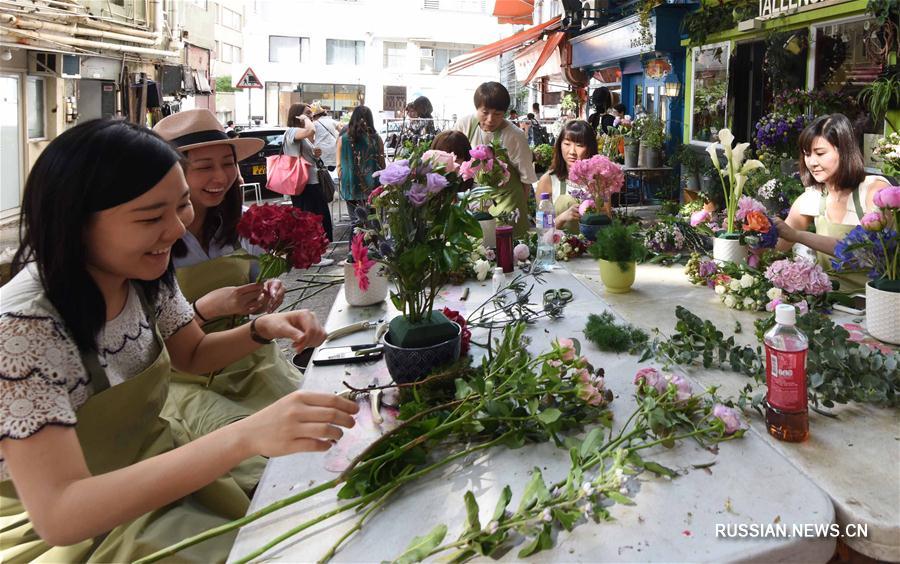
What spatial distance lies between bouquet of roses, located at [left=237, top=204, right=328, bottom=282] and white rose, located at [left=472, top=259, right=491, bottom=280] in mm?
1077

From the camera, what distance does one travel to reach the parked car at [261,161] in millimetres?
11875

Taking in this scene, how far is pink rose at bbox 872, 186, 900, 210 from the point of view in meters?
1.87

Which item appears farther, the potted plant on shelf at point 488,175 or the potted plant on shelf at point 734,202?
the potted plant on shelf at point 488,175

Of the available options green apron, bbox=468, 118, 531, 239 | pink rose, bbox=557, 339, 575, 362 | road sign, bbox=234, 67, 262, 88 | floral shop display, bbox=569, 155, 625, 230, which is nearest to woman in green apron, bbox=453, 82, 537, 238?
green apron, bbox=468, 118, 531, 239

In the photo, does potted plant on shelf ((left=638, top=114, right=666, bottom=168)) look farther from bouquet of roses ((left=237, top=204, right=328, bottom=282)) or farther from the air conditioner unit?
the air conditioner unit

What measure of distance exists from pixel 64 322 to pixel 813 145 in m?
3.33

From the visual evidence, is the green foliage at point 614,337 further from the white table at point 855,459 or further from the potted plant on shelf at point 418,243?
the potted plant on shelf at point 418,243

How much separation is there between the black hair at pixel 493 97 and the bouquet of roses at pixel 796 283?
8.18ft

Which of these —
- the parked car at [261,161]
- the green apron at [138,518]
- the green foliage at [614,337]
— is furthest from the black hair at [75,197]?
the parked car at [261,161]

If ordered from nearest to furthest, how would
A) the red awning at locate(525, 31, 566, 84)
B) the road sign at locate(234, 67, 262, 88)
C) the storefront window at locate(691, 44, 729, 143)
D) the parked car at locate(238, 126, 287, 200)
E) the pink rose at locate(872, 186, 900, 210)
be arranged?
the pink rose at locate(872, 186, 900, 210) < the storefront window at locate(691, 44, 729, 143) < the parked car at locate(238, 126, 287, 200) < the red awning at locate(525, 31, 566, 84) < the road sign at locate(234, 67, 262, 88)

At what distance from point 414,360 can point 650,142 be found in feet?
27.7

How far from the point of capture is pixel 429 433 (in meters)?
1.33

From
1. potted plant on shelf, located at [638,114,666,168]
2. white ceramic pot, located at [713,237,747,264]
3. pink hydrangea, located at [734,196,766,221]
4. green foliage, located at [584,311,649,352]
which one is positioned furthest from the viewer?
potted plant on shelf, located at [638,114,666,168]

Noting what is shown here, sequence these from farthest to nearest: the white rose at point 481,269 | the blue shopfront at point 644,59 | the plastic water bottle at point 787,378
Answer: the blue shopfront at point 644,59 → the white rose at point 481,269 → the plastic water bottle at point 787,378
